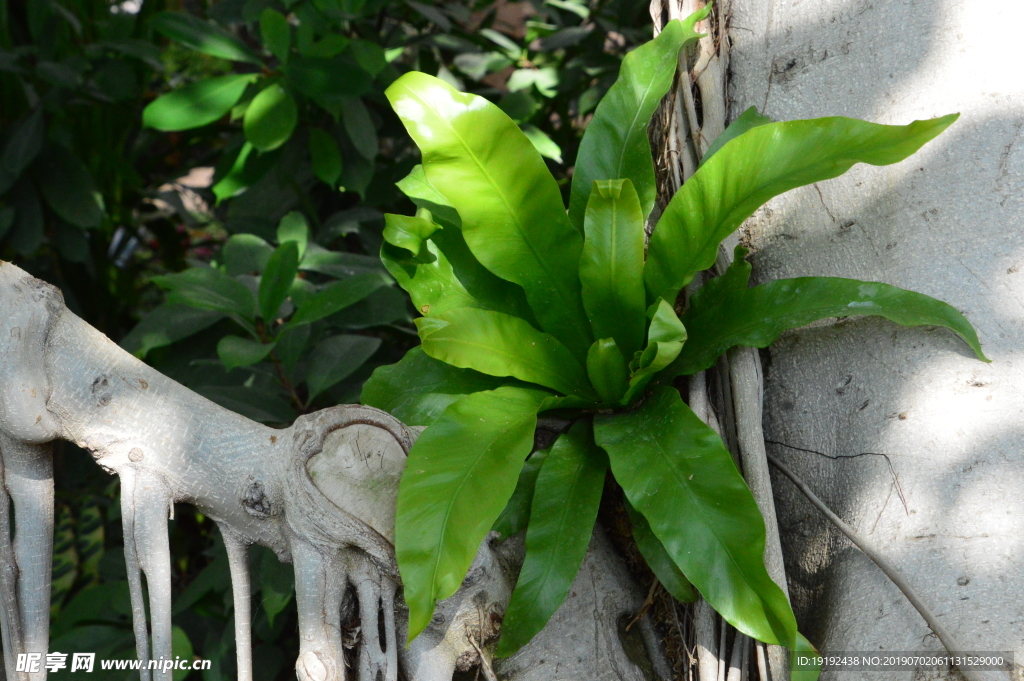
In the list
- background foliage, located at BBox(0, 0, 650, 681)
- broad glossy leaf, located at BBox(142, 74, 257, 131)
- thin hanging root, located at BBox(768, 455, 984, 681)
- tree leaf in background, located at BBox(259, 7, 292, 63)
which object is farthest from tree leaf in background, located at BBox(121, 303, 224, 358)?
thin hanging root, located at BBox(768, 455, 984, 681)

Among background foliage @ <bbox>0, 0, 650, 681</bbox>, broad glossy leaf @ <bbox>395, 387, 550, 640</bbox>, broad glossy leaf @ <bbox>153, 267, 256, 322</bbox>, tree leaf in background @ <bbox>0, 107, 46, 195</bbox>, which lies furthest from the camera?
tree leaf in background @ <bbox>0, 107, 46, 195</bbox>

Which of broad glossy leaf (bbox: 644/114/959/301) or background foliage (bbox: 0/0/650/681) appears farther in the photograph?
background foliage (bbox: 0/0/650/681)

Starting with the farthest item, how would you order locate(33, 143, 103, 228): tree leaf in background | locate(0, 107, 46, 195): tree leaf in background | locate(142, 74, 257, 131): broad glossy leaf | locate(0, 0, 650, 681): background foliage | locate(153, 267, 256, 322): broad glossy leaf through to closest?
locate(33, 143, 103, 228): tree leaf in background
locate(0, 107, 46, 195): tree leaf in background
locate(142, 74, 257, 131): broad glossy leaf
locate(0, 0, 650, 681): background foliage
locate(153, 267, 256, 322): broad glossy leaf

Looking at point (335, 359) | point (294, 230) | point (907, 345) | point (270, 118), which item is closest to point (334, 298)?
point (335, 359)

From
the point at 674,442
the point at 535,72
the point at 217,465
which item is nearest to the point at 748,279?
the point at 674,442

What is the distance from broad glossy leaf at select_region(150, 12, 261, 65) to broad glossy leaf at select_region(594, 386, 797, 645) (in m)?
1.23

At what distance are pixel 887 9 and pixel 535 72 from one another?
114 cm

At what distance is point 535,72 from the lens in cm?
186

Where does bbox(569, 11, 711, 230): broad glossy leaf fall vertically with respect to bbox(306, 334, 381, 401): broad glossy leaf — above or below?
above

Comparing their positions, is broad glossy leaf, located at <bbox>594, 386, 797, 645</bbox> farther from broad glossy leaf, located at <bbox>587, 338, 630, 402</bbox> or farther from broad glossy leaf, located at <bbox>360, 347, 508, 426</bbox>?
broad glossy leaf, located at <bbox>360, 347, 508, 426</bbox>

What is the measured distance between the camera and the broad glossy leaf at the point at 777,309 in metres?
0.71

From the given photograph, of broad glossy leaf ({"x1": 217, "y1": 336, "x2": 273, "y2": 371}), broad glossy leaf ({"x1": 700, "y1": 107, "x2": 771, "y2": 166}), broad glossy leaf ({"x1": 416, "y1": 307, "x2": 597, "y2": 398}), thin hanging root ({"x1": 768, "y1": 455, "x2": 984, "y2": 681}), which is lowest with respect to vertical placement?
thin hanging root ({"x1": 768, "y1": 455, "x2": 984, "y2": 681})

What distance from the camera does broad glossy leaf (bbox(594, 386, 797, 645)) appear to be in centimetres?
66

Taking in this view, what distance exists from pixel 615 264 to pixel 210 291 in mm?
747
